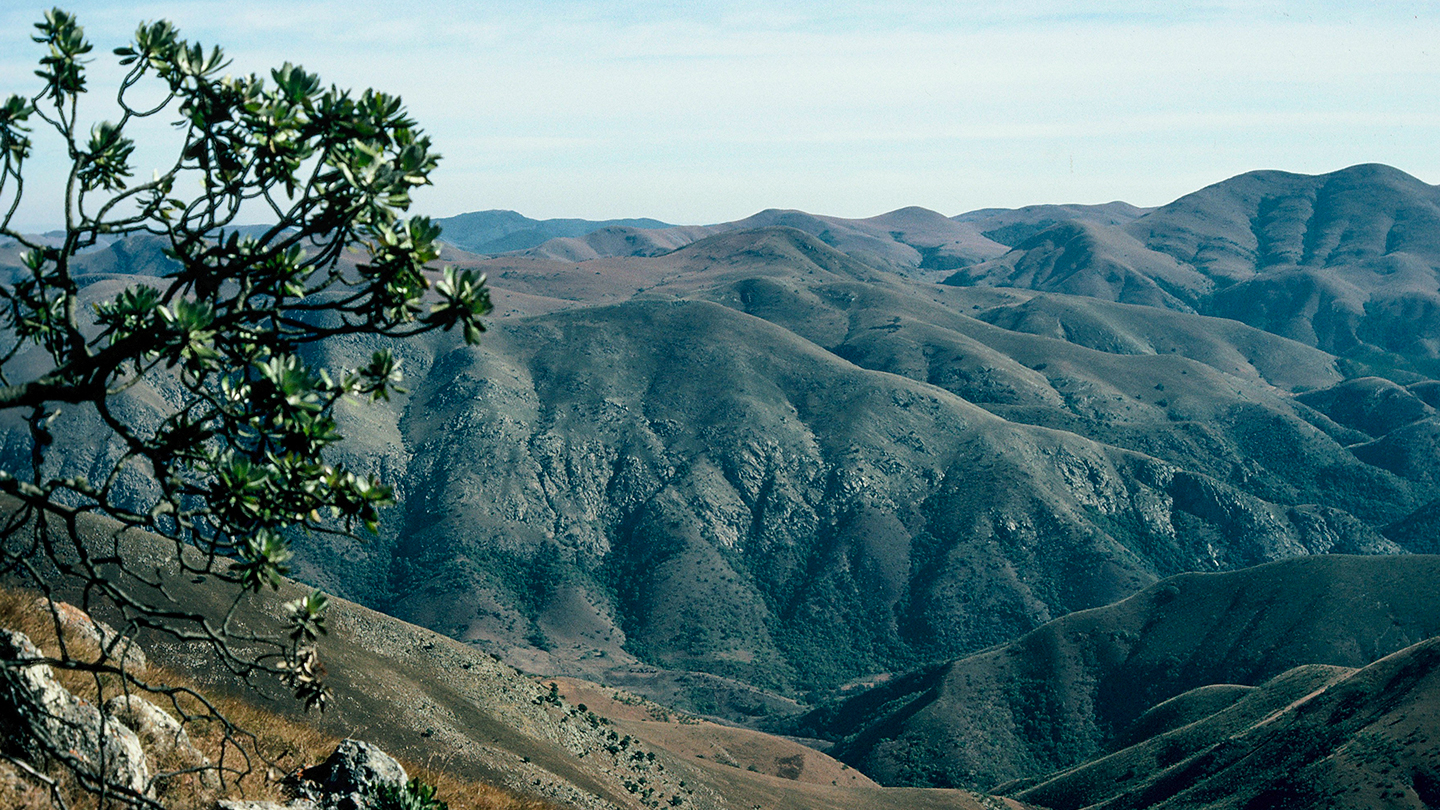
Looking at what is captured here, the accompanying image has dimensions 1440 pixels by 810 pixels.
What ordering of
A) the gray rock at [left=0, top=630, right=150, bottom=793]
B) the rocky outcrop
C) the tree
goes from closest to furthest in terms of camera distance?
the tree, the gray rock at [left=0, top=630, right=150, bottom=793], the rocky outcrop

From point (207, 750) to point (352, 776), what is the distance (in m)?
1.92

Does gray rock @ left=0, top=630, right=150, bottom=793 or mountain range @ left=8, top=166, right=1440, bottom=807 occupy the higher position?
gray rock @ left=0, top=630, right=150, bottom=793

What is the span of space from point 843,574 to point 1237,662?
67.1m

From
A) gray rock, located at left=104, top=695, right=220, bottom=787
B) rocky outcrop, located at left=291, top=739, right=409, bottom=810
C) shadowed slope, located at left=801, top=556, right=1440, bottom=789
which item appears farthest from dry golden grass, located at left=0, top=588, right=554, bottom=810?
shadowed slope, located at left=801, top=556, right=1440, bottom=789

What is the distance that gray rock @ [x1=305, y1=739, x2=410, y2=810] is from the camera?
462 inches

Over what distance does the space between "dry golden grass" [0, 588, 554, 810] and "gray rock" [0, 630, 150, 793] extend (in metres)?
0.26

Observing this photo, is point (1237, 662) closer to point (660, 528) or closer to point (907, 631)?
point (907, 631)

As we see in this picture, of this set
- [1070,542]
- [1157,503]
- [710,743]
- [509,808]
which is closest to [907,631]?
[1070,542]

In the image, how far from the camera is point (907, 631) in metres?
156

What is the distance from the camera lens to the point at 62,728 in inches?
382

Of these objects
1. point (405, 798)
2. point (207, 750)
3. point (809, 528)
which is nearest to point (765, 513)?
point (809, 528)

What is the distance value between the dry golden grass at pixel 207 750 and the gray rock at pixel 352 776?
52cm

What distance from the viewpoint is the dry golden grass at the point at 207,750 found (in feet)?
30.1

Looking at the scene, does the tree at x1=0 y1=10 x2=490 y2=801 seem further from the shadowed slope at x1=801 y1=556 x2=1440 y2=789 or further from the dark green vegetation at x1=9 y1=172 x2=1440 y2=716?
the dark green vegetation at x1=9 y1=172 x2=1440 y2=716
